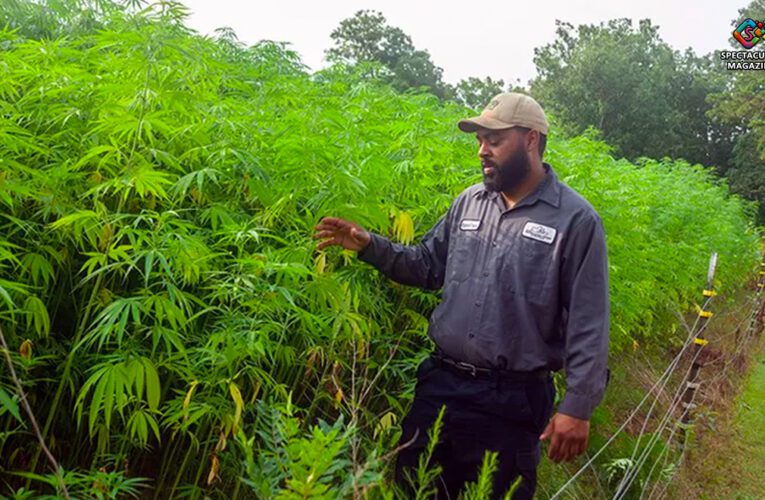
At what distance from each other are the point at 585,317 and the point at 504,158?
577 millimetres

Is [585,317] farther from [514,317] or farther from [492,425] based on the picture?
→ [492,425]

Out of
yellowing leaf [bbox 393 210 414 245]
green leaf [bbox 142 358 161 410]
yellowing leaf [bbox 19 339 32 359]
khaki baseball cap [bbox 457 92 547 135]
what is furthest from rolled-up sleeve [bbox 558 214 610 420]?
yellowing leaf [bbox 19 339 32 359]

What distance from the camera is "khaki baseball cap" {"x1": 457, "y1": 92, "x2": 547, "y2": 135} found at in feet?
6.39

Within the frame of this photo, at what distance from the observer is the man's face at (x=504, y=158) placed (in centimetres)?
197

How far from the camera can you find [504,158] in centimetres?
198

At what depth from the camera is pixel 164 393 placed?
190cm

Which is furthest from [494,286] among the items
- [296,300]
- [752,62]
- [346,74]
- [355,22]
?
[355,22]

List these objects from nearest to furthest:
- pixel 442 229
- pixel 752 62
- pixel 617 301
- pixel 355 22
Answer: pixel 442 229
pixel 617 301
pixel 752 62
pixel 355 22

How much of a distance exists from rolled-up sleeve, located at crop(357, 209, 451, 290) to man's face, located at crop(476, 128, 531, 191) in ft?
1.05

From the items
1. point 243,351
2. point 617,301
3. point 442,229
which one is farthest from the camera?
point 617,301

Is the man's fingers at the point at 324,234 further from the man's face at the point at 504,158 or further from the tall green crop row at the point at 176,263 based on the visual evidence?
the man's face at the point at 504,158

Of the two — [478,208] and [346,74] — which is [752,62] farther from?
[478,208]

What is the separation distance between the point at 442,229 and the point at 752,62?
19578 millimetres
